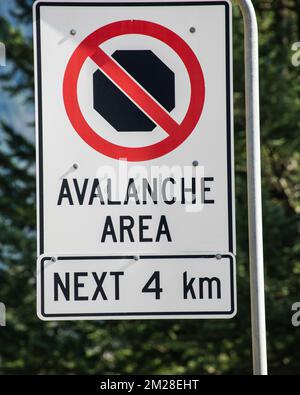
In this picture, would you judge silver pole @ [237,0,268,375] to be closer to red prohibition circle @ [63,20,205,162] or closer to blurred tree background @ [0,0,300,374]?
red prohibition circle @ [63,20,205,162]

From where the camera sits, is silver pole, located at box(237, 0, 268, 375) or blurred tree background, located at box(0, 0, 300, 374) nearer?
silver pole, located at box(237, 0, 268, 375)

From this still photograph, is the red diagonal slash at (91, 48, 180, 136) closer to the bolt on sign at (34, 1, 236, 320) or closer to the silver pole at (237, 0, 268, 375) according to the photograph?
the bolt on sign at (34, 1, 236, 320)

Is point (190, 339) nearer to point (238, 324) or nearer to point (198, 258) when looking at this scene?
point (238, 324)

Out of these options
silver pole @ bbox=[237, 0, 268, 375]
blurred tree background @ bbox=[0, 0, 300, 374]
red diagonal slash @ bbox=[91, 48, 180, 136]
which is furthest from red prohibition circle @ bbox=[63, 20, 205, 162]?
blurred tree background @ bbox=[0, 0, 300, 374]

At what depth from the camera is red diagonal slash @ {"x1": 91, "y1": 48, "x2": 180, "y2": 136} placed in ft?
8.27

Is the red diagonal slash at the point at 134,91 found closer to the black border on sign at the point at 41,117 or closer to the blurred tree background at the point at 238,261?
the black border on sign at the point at 41,117

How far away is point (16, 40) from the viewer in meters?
13.0

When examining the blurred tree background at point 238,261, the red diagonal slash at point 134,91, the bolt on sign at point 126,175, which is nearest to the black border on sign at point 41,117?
the bolt on sign at point 126,175

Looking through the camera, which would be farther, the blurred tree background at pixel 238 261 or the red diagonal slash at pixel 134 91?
the blurred tree background at pixel 238 261

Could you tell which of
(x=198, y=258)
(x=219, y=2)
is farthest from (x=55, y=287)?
(x=219, y=2)

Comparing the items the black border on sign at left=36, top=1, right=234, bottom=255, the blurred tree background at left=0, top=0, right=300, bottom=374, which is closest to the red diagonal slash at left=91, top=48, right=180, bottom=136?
the black border on sign at left=36, top=1, right=234, bottom=255

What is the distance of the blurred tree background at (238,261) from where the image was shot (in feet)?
37.2

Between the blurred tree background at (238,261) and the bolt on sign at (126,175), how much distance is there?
846cm

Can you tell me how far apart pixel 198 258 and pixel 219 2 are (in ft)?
2.24
